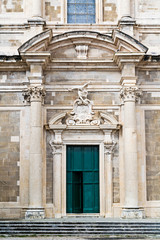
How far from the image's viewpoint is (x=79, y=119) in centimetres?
1869

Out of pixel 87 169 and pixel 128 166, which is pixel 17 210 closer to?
pixel 87 169

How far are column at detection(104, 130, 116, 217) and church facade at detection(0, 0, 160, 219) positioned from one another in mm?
35

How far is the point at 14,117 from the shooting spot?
18.7 meters

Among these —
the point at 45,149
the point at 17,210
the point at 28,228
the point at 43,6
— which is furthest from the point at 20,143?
the point at 43,6

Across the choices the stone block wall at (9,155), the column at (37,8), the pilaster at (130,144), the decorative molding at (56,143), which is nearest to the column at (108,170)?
the pilaster at (130,144)

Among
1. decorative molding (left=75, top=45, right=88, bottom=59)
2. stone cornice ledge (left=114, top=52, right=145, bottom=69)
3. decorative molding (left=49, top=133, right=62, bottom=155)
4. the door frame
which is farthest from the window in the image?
the door frame

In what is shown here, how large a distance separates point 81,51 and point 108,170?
14.3 feet

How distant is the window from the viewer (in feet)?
64.7

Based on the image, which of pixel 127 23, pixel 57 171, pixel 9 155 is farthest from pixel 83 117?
pixel 127 23

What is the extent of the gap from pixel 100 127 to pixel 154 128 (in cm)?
195

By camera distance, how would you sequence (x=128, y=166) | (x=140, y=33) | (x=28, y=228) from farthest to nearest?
(x=140, y=33) → (x=128, y=166) → (x=28, y=228)

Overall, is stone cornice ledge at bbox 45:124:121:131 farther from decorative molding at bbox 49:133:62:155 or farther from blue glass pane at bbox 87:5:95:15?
blue glass pane at bbox 87:5:95:15

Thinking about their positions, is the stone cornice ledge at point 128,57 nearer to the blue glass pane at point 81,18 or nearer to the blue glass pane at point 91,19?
the blue glass pane at point 91,19

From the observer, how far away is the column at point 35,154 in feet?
57.8
